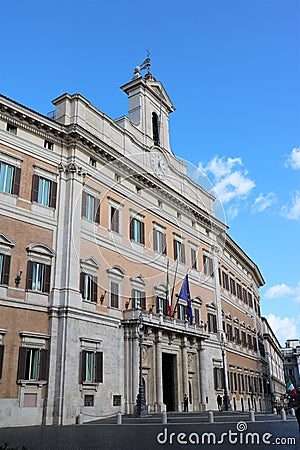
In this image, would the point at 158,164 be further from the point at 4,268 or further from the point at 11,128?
the point at 4,268

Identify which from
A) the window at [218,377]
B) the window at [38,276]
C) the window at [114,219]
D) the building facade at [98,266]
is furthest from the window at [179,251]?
the window at [38,276]

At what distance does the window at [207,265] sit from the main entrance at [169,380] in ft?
30.2

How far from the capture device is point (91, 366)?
22672mm

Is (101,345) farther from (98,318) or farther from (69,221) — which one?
(69,221)

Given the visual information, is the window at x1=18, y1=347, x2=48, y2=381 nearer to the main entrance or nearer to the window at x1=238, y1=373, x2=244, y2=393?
the main entrance

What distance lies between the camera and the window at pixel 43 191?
2258cm

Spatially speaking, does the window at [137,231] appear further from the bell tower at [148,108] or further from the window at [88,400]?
the window at [88,400]

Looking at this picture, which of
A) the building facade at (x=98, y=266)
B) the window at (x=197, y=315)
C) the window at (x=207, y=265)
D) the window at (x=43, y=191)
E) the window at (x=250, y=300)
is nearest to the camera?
the building facade at (x=98, y=266)

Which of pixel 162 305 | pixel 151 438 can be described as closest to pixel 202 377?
pixel 162 305

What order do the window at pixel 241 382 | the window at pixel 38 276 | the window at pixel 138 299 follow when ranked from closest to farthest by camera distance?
the window at pixel 38 276 → the window at pixel 138 299 → the window at pixel 241 382

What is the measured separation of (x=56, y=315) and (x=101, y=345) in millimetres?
3308

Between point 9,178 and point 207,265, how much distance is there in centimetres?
2017

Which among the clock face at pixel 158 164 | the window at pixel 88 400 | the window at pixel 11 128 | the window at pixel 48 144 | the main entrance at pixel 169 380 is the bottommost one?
the window at pixel 88 400

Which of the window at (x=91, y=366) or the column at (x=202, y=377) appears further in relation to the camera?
the column at (x=202, y=377)
